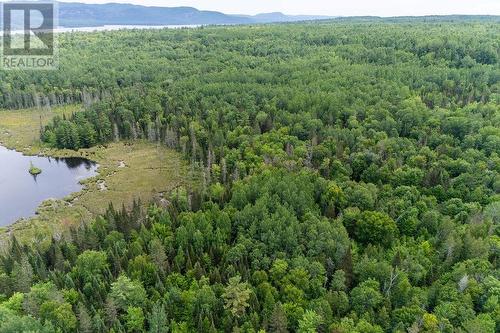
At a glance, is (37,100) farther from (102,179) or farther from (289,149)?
(289,149)

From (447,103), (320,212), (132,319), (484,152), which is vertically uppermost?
(447,103)

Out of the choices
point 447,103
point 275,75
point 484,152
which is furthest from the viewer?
point 275,75

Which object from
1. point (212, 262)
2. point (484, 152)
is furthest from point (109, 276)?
point (484, 152)

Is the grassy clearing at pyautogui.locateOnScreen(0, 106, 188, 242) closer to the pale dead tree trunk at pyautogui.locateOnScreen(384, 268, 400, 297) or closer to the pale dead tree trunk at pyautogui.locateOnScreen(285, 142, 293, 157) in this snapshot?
the pale dead tree trunk at pyautogui.locateOnScreen(285, 142, 293, 157)

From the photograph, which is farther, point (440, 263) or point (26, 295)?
point (440, 263)

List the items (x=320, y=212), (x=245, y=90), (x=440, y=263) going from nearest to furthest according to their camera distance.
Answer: (x=440, y=263), (x=320, y=212), (x=245, y=90)

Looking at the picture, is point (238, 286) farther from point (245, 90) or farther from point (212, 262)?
point (245, 90)
